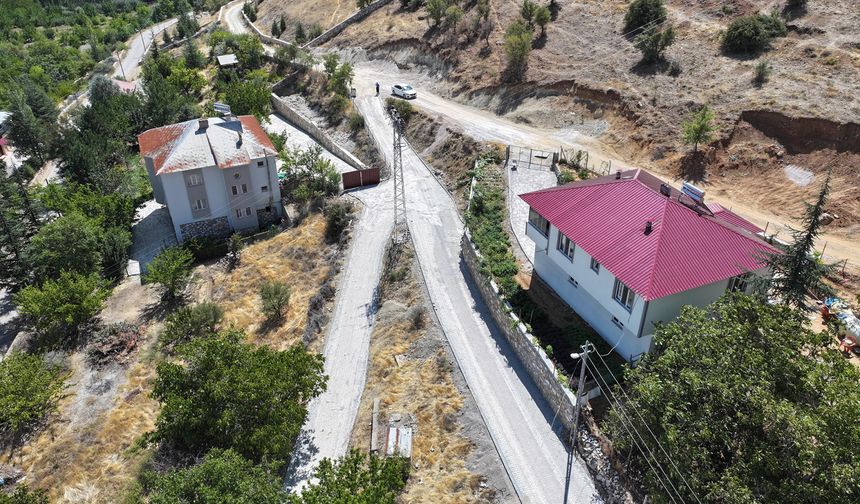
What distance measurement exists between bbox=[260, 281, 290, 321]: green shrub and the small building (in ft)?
187

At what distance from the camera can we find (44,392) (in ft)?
112

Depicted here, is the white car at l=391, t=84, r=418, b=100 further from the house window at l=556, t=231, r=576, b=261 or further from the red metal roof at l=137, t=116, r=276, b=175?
the house window at l=556, t=231, r=576, b=261

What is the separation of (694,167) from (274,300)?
3625 cm

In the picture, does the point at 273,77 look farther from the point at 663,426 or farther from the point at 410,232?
the point at 663,426

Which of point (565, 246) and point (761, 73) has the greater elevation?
point (761, 73)

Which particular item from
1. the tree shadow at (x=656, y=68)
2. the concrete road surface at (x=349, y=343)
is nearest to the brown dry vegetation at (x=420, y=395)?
the concrete road surface at (x=349, y=343)

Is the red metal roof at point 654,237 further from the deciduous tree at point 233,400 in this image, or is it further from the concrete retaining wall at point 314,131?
the concrete retaining wall at point 314,131

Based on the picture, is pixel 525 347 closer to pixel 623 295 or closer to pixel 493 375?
pixel 493 375

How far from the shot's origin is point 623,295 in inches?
1120

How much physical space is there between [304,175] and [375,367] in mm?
27644

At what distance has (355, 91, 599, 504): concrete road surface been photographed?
83.9ft

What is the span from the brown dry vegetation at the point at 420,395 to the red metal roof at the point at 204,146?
64.7 ft

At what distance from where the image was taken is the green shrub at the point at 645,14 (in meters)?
60.8

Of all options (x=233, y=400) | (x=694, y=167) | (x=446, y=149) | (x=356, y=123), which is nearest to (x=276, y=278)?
(x=233, y=400)
